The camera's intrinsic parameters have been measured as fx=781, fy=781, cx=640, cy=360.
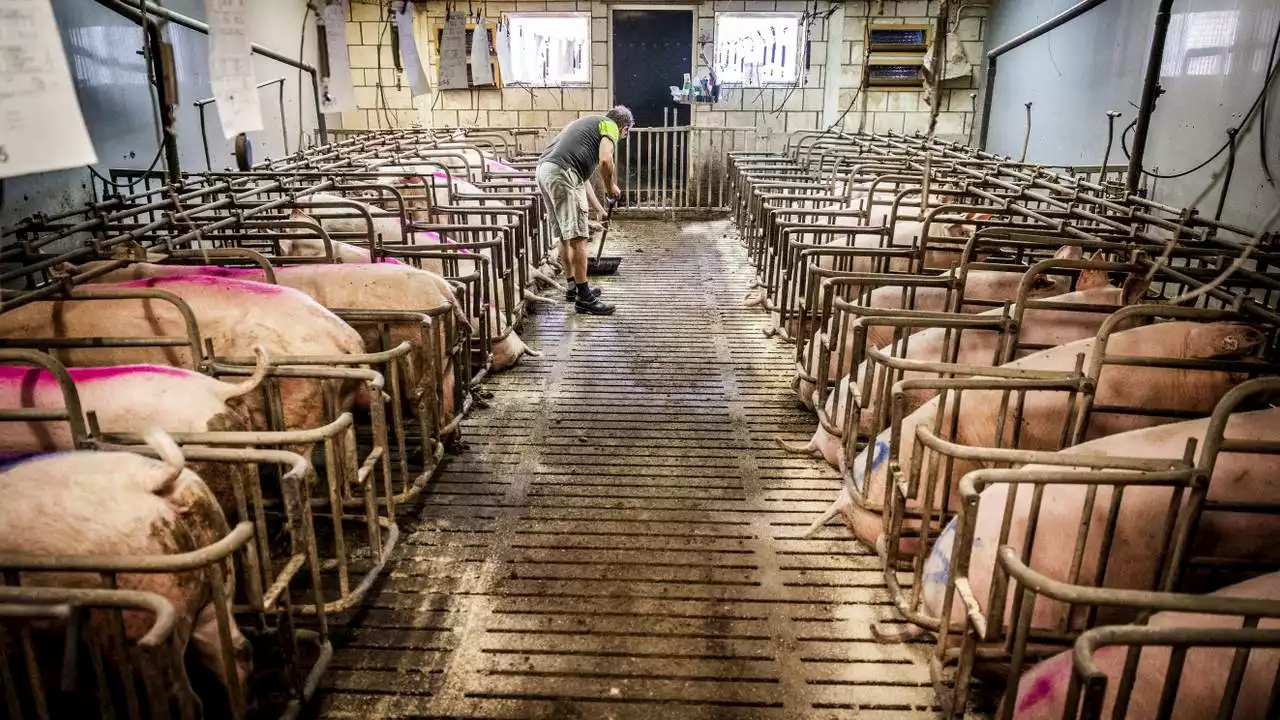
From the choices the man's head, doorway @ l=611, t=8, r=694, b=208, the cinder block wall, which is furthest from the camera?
doorway @ l=611, t=8, r=694, b=208

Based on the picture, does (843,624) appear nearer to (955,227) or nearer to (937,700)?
(937,700)

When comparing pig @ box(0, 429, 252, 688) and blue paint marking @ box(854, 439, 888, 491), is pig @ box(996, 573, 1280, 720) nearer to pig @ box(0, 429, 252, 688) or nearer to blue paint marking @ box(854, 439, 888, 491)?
blue paint marking @ box(854, 439, 888, 491)

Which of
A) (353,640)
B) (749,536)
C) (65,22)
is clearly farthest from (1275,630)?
(65,22)

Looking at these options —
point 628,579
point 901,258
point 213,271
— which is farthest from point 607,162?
point 628,579

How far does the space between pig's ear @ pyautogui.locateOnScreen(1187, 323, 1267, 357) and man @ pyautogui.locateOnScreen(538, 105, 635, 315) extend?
4.84 m

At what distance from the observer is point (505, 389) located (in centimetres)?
558

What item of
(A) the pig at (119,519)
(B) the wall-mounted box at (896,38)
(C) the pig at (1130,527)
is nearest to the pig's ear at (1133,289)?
(C) the pig at (1130,527)

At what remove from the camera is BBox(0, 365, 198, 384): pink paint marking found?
288 cm

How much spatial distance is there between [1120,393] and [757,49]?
11365 millimetres

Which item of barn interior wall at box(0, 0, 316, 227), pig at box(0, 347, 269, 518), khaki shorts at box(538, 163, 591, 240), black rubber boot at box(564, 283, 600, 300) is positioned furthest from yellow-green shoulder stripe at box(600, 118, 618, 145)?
pig at box(0, 347, 269, 518)

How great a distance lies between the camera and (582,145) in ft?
25.0

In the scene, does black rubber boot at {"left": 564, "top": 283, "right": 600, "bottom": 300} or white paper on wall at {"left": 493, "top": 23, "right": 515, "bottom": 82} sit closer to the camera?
black rubber boot at {"left": 564, "top": 283, "right": 600, "bottom": 300}

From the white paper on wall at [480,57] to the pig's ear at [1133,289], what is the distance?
35.5 feet

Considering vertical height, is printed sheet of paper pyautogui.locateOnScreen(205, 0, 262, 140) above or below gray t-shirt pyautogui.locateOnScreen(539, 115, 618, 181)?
above
